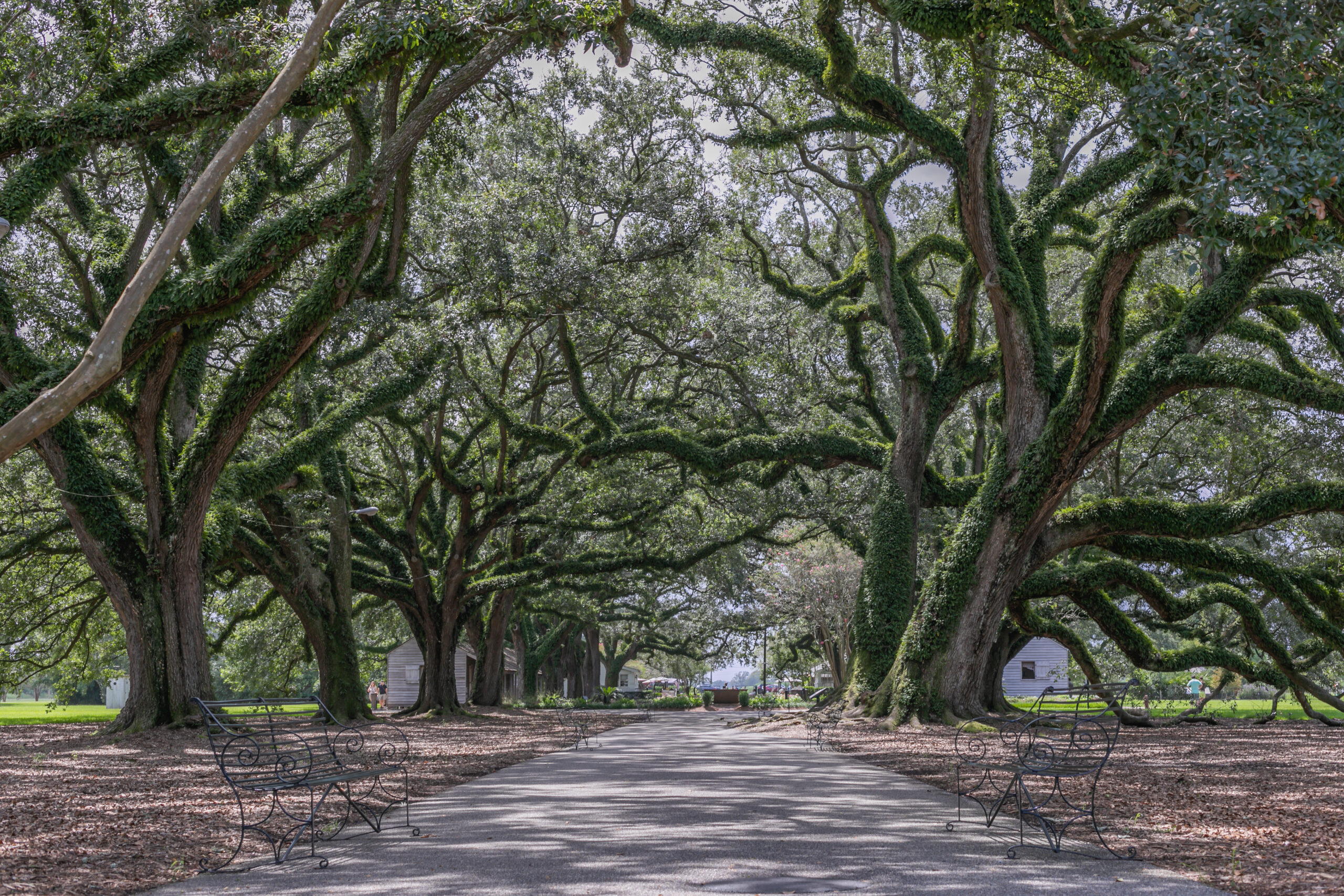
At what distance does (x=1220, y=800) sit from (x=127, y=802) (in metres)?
8.77

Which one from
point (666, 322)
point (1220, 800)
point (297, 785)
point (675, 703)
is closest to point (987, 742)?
point (1220, 800)

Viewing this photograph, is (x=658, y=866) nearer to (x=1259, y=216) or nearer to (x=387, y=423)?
(x=1259, y=216)

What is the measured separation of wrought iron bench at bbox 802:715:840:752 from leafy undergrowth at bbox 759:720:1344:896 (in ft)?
1.02

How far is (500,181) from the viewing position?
56.1 feet

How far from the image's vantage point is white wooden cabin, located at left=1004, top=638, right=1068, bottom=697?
148 feet

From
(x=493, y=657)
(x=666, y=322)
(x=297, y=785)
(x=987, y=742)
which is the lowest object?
(x=987, y=742)

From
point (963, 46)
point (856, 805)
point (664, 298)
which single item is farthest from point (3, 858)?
point (664, 298)

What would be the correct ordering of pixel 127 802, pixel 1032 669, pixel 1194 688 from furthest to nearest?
pixel 1032 669 < pixel 1194 688 < pixel 127 802

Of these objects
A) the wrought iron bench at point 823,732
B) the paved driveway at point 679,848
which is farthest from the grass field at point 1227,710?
the paved driveway at point 679,848

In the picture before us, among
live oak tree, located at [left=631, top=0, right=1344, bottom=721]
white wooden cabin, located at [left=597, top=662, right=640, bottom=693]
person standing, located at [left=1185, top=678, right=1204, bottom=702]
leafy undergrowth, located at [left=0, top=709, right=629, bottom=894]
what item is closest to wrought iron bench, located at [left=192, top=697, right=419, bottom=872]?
leafy undergrowth, located at [left=0, top=709, right=629, bottom=894]

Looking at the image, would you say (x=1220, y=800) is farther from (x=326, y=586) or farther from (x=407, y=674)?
(x=407, y=674)

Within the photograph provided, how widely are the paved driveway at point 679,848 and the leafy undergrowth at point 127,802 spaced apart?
495 mm

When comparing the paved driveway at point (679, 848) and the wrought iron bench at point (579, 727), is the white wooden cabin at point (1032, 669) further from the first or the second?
the paved driveway at point (679, 848)

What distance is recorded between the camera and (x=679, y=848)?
5.50m
